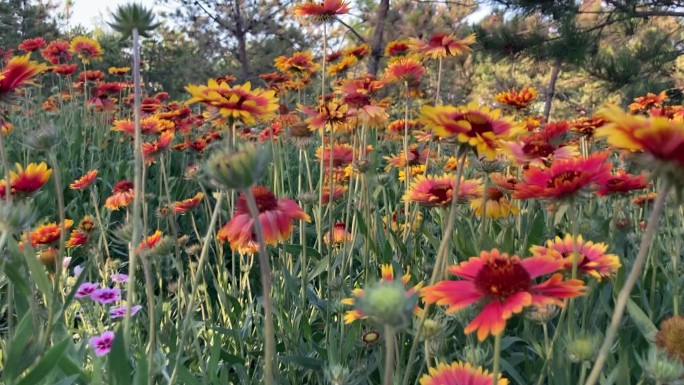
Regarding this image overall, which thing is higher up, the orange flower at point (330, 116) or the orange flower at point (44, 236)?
the orange flower at point (330, 116)

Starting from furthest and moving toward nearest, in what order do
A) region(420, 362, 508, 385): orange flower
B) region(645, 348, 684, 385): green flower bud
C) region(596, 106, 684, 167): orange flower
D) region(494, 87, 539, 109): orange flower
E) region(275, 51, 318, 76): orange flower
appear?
region(275, 51, 318, 76): orange flower → region(494, 87, 539, 109): orange flower → region(420, 362, 508, 385): orange flower → region(645, 348, 684, 385): green flower bud → region(596, 106, 684, 167): orange flower

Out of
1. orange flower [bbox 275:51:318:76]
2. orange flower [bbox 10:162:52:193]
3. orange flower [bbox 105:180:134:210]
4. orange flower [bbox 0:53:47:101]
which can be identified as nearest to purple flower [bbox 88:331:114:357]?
orange flower [bbox 10:162:52:193]

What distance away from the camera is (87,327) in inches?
50.5

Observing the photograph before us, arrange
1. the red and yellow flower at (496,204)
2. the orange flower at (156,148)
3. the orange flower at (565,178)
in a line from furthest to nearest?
the orange flower at (156,148) → the red and yellow flower at (496,204) → the orange flower at (565,178)

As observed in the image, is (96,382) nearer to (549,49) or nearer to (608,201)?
(608,201)

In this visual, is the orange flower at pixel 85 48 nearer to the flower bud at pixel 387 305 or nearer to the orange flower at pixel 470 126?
the orange flower at pixel 470 126

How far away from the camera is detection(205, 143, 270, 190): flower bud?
55cm

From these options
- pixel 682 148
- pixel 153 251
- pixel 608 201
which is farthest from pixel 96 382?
pixel 608 201

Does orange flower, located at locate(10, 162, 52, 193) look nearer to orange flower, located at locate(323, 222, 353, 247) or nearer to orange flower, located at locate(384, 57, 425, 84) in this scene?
orange flower, located at locate(323, 222, 353, 247)

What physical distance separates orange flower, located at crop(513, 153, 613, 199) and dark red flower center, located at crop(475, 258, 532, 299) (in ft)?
0.63

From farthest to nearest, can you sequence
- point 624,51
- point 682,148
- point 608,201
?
point 624,51 → point 608,201 → point 682,148

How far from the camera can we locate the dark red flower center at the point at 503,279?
648 mm

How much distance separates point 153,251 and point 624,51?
5535mm

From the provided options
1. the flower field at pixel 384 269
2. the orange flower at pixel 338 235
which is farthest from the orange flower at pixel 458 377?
the orange flower at pixel 338 235
